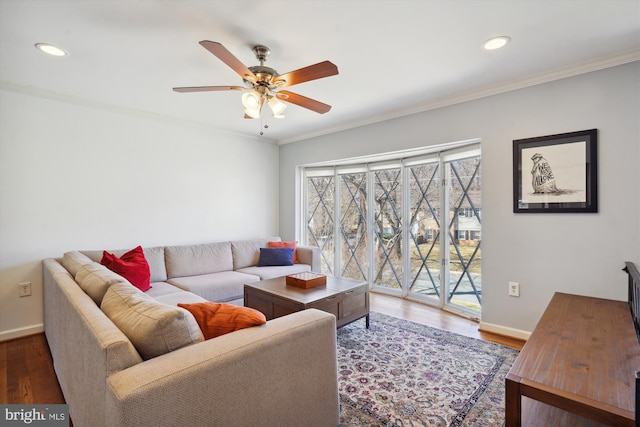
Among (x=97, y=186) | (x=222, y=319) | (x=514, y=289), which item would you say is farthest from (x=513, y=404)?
(x=97, y=186)

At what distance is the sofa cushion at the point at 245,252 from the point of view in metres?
4.17

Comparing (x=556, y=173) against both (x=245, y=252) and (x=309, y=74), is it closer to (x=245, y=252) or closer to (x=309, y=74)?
(x=309, y=74)

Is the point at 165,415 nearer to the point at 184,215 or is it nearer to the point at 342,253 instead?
the point at 184,215

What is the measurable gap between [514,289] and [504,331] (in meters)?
0.42

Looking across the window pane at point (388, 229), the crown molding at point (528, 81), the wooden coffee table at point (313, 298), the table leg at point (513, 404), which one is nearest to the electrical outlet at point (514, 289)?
the wooden coffee table at point (313, 298)

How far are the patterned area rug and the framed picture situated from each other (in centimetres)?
131

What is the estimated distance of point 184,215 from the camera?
4.07 m

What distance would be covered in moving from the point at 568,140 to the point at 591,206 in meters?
0.57

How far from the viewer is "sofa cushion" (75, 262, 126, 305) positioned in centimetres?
163

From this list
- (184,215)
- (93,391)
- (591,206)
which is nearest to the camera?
(93,391)

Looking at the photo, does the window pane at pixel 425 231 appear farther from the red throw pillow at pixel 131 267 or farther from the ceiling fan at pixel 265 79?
→ the red throw pillow at pixel 131 267

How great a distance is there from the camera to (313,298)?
8.55 ft

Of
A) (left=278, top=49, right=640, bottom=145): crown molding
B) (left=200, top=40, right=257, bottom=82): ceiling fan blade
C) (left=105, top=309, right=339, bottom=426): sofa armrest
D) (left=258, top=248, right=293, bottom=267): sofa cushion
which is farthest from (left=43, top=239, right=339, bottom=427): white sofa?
(left=278, top=49, right=640, bottom=145): crown molding

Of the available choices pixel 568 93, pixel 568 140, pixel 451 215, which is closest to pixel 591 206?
pixel 568 140
